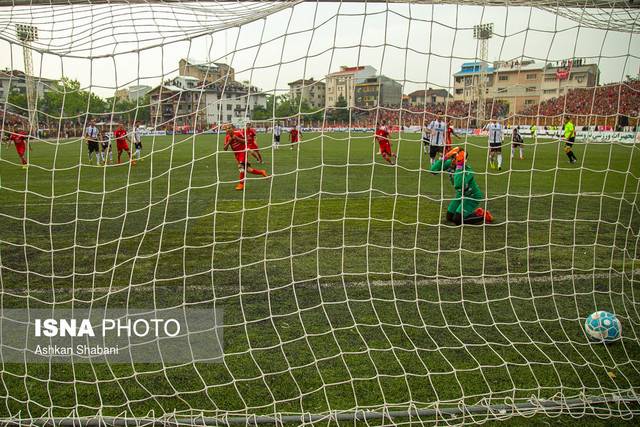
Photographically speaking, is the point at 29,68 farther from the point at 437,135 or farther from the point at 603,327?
the point at 437,135

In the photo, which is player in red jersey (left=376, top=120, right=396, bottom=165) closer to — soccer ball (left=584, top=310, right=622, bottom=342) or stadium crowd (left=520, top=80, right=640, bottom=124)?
stadium crowd (left=520, top=80, right=640, bottom=124)

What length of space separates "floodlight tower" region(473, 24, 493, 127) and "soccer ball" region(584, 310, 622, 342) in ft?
6.30

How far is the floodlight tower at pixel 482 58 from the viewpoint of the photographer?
4.14 metres

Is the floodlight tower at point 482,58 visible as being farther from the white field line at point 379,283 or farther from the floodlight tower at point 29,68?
the floodlight tower at point 29,68

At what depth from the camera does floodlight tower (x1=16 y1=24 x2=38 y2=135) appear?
12.2 feet

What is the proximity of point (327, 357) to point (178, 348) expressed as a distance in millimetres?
1137

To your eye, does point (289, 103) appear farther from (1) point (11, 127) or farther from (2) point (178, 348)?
(1) point (11, 127)

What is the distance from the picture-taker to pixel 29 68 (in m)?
3.83

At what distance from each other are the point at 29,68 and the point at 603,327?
4800 mm

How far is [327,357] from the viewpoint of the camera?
3.61m

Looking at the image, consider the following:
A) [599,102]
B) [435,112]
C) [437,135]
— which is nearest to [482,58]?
[435,112]

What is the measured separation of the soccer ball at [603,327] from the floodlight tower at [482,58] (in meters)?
1.92

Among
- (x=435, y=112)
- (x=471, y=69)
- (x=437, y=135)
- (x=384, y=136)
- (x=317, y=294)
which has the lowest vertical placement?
(x=317, y=294)

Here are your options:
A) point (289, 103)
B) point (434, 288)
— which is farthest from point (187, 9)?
point (434, 288)
